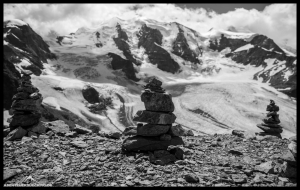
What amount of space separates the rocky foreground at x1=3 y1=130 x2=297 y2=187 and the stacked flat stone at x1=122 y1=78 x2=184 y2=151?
0.85 m

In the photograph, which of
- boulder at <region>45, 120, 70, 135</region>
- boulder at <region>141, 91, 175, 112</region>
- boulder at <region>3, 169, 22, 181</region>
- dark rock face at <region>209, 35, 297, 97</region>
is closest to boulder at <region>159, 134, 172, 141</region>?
boulder at <region>141, 91, 175, 112</region>

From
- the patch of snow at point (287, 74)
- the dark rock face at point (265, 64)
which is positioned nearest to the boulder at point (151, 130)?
the dark rock face at point (265, 64)

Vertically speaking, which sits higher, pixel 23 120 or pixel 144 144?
pixel 144 144

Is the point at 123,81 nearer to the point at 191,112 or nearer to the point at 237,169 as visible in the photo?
the point at 191,112

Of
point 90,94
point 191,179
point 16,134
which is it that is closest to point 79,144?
point 16,134

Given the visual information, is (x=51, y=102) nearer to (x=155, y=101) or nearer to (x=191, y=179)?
(x=155, y=101)

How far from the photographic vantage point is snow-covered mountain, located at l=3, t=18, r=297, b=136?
257 feet

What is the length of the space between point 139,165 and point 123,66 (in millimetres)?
147545

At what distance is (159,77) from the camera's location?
6112 inches

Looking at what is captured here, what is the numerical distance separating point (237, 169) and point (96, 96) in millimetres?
89811


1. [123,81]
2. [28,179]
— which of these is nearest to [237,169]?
[28,179]

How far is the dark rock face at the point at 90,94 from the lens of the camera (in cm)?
9339

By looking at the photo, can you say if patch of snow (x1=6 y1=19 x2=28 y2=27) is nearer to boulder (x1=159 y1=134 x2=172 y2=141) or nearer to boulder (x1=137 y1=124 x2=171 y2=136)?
boulder (x1=137 y1=124 x2=171 y2=136)

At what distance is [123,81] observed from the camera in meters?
139
